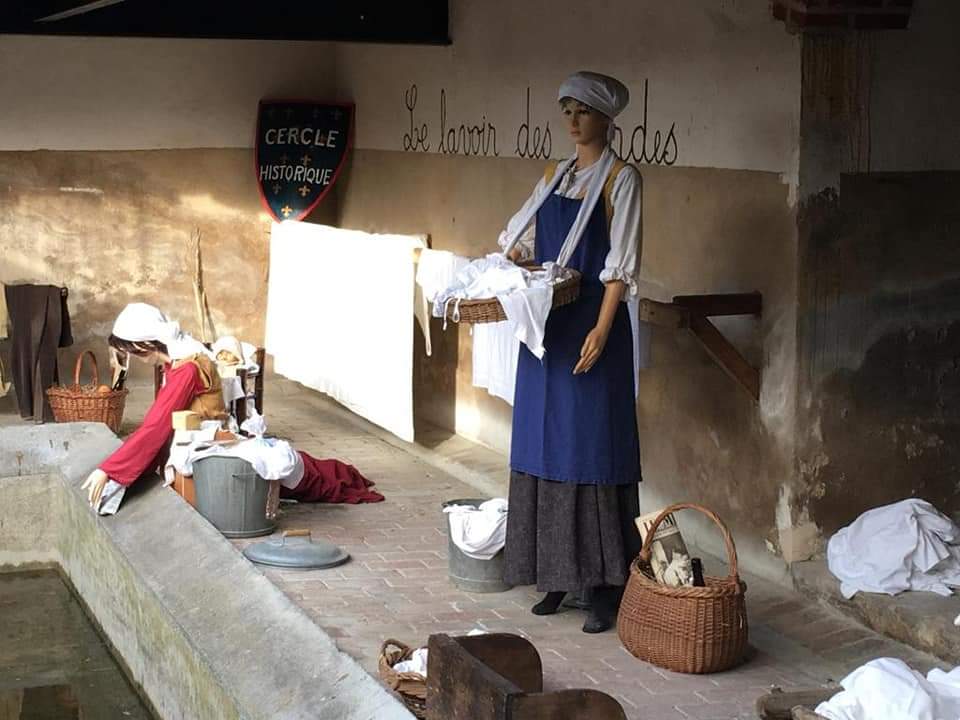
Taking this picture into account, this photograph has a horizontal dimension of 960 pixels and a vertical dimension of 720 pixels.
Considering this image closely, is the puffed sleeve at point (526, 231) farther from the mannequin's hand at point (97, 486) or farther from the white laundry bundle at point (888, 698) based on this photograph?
the mannequin's hand at point (97, 486)

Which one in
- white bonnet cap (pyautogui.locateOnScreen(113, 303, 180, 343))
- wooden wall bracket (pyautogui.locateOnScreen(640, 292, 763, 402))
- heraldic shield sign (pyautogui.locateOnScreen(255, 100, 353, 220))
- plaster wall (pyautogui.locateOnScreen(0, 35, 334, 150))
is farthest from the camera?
heraldic shield sign (pyautogui.locateOnScreen(255, 100, 353, 220))

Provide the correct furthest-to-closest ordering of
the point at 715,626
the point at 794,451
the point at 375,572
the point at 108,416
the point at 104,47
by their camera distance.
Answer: the point at 104,47 → the point at 108,416 → the point at 375,572 → the point at 794,451 → the point at 715,626

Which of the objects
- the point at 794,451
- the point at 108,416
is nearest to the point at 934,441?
the point at 794,451

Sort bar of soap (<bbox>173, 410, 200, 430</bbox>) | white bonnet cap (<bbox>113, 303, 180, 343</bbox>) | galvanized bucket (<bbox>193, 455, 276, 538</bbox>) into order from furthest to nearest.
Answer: white bonnet cap (<bbox>113, 303, 180, 343</bbox>), bar of soap (<bbox>173, 410, 200, 430</bbox>), galvanized bucket (<bbox>193, 455, 276, 538</bbox>)

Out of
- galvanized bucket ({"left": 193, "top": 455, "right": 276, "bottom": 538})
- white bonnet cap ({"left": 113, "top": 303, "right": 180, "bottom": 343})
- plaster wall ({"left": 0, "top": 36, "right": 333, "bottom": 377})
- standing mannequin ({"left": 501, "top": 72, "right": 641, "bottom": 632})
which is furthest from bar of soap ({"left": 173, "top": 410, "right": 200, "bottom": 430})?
plaster wall ({"left": 0, "top": 36, "right": 333, "bottom": 377})

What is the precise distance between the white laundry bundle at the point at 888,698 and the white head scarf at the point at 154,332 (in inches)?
166

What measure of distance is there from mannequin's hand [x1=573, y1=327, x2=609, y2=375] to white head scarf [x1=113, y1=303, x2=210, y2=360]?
267 cm

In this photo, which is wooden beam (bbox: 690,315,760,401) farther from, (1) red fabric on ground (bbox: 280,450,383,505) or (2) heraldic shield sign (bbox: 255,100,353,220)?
(2) heraldic shield sign (bbox: 255,100,353,220)

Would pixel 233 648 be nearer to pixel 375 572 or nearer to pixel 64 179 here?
pixel 375 572

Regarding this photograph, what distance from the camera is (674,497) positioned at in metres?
7.33

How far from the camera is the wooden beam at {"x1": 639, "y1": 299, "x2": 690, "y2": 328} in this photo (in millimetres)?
6285

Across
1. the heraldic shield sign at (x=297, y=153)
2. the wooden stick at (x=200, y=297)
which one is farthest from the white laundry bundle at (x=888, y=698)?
the wooden stick at (x=200, y=297)

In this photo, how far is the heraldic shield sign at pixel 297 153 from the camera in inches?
453

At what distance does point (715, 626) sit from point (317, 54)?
24.2 ft
